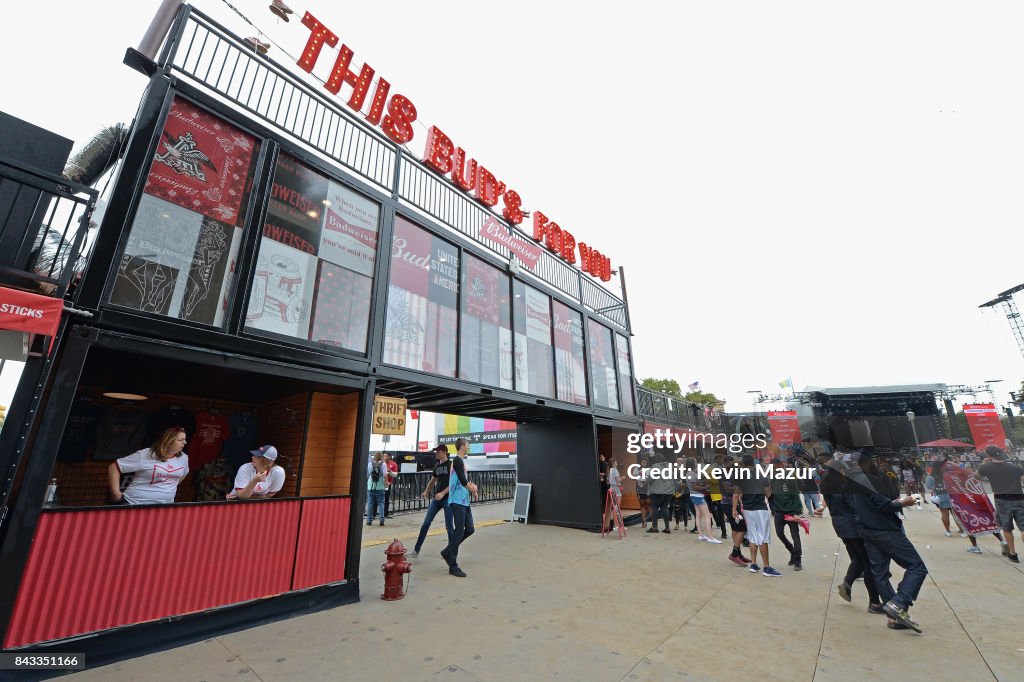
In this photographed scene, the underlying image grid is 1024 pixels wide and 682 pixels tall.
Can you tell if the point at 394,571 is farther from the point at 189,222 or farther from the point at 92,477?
the point at 189,222

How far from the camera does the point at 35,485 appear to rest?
3.59 m

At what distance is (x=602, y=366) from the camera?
1366cm

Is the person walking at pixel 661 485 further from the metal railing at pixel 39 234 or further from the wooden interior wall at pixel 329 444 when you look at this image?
the metal railing at pixel 39 234

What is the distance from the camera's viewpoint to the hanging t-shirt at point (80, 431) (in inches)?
242

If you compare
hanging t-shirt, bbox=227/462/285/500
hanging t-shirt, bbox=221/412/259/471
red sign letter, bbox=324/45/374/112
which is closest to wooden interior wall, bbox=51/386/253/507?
hanging t-shirt, bbox=221/412/259/471

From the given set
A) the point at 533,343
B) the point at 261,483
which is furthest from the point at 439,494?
the point at 533,343

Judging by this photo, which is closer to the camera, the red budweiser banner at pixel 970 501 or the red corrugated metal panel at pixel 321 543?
the red corrugated metal panel at pixel 321 543

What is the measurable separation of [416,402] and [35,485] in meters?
6.57

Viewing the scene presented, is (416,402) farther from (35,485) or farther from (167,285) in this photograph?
(35,485)

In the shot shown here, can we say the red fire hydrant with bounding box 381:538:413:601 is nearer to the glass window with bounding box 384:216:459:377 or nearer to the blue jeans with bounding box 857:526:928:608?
the glass window with bounding box 384:216:459:377

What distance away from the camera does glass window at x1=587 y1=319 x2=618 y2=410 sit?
13.1 meters

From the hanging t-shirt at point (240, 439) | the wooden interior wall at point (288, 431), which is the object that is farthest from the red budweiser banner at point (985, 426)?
the hanging t-shirt at point (240, 439)

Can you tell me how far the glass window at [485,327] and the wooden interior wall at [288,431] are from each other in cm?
303

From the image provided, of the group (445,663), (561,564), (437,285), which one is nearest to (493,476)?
(561,564)
